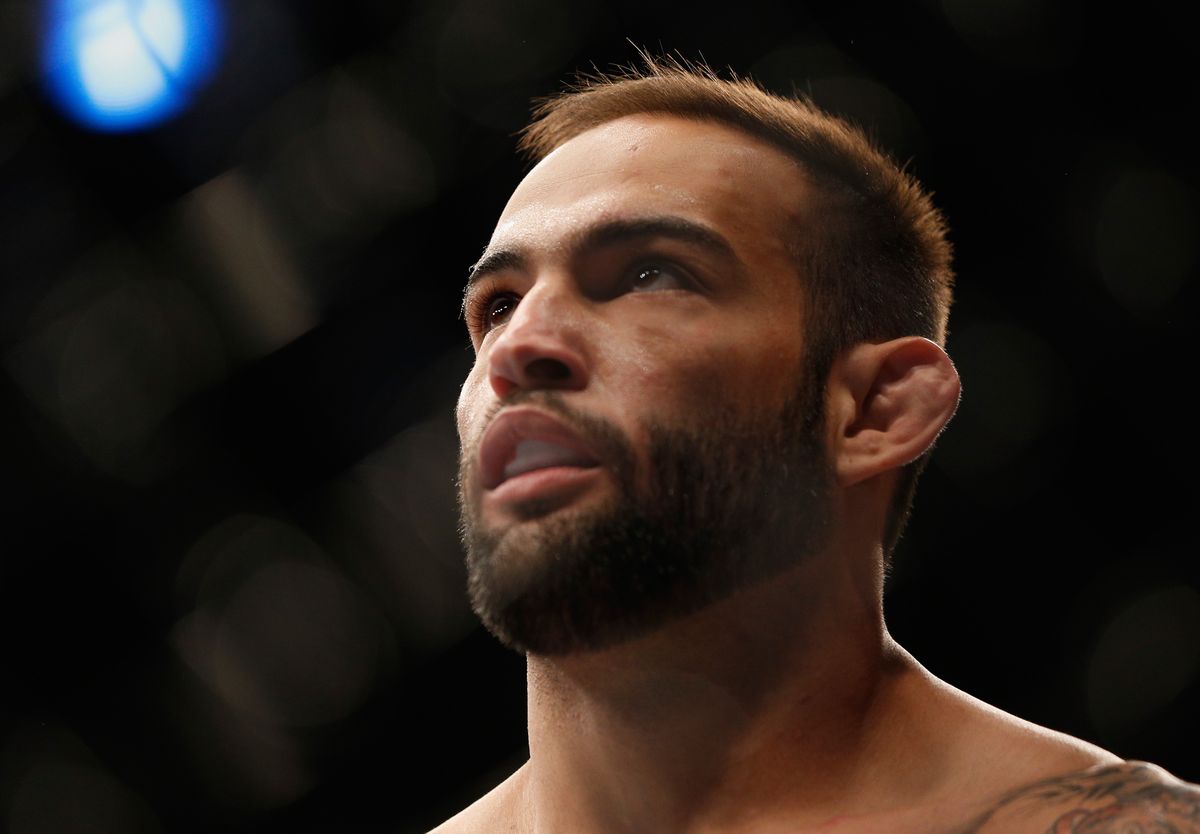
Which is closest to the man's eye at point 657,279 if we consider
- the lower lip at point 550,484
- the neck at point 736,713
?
the lower lip at point 550,484

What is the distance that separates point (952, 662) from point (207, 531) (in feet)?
4.96

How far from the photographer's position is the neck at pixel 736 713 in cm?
151

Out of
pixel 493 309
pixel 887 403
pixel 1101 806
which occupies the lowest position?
pixel 1101 806

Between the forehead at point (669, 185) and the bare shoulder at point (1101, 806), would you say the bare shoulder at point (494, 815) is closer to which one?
the bare shoulder at point (1101, 806)

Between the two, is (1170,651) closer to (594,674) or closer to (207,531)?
(594,674)

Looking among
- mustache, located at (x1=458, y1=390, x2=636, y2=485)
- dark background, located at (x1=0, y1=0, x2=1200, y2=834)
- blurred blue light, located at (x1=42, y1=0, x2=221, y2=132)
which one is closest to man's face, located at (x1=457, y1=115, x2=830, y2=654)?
mustache, located at (x1=458, y1=390, x2=636, y2=485)

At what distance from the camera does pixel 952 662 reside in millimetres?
2389

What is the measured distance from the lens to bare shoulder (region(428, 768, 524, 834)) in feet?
5.83

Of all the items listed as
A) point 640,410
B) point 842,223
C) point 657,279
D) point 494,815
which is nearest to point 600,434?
point 640,410

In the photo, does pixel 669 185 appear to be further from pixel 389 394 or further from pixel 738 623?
pixel 389 394

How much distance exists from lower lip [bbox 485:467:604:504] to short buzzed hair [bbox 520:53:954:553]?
362 millimetres

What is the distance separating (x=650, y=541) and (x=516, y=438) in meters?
0.21

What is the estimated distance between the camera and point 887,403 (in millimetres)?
1677

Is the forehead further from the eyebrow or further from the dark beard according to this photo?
the dark beard
